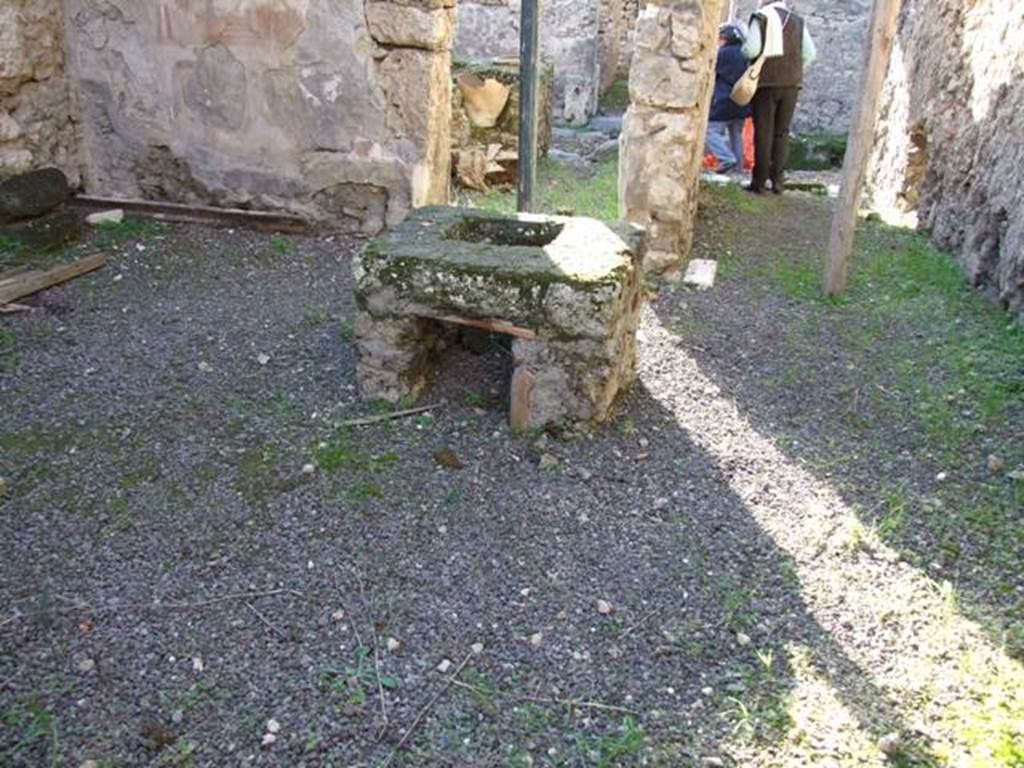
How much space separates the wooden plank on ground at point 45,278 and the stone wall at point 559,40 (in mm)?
7226

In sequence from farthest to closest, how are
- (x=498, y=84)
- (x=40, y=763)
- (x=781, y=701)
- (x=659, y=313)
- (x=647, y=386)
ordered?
(x=498, y=84)
(x=659, y=313)
(x=647, y=386)
(x=781, y=701)
(x=40, y=763)

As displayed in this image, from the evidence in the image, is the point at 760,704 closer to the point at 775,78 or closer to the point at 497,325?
the point at 497,325

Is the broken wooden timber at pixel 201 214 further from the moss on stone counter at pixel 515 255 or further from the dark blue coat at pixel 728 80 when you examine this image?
the dark blue coat at pixel 728 80

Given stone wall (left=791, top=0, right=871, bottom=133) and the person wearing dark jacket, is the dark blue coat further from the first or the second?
stone wall (left=791, top=0, right=871, bottom=133)

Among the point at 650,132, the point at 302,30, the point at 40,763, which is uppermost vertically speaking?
the point at 302,30

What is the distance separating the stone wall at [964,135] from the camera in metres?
4.63

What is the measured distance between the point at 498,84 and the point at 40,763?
6.87 meters

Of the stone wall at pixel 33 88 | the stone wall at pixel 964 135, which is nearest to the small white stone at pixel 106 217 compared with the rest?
the stone wall at pixel 33 88

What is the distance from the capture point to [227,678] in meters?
2.17

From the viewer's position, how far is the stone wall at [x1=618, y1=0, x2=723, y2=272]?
15.4 ft

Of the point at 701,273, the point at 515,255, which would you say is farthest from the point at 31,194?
the point at 701,273

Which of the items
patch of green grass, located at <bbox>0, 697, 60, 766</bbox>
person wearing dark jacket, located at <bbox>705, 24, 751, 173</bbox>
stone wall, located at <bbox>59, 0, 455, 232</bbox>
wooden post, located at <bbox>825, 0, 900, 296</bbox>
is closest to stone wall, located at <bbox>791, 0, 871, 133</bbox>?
person wearing dark jacket, located at <bbox>705, 24, 751, 173</bbox>

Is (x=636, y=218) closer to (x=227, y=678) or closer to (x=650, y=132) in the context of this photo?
(x=650, y=132)

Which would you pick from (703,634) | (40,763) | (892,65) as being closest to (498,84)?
(892,65)
